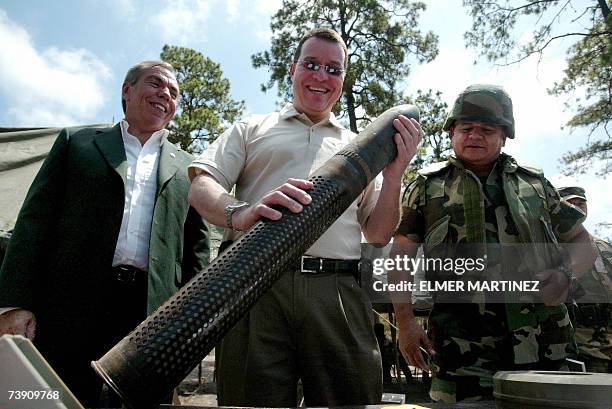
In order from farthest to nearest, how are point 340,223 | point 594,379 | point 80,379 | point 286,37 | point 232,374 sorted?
point 286,37 < point 80,379 < point 340,223 < point 232,374 < point 594,379

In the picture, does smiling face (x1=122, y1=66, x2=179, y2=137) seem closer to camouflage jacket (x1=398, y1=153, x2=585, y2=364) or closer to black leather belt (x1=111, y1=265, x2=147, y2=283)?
black leather belt (x1=111, y1=265, x2=147, y2=283)

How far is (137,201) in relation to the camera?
283cm

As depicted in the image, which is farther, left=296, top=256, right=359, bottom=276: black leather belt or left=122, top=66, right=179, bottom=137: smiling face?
left=122, top=66, right=179, bottom=137: smiling face

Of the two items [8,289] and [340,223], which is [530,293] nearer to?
[340,223]

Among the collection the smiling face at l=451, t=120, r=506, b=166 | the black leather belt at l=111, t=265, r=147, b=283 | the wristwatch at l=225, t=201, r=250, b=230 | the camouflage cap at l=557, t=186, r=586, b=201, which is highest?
the camouflage cap at l=557, t=186, r=586, b=201

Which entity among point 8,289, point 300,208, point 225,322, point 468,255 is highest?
point 468,255

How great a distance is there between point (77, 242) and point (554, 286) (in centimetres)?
245

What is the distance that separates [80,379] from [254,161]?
1.45 meters

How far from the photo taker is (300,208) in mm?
1443

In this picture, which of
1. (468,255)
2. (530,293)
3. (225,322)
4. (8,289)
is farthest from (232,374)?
(530,293)

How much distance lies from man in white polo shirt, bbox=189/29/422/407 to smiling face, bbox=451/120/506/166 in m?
0.67

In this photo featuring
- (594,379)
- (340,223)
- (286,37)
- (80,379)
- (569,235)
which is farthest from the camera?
(286,37)

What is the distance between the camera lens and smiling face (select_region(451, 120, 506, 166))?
9.20ft

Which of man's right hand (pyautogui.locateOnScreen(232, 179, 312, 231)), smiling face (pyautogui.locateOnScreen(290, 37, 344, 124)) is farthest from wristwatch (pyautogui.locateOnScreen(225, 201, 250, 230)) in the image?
smiling face (pyautogui.locateOnScreen(290, 37, 344, 124))
